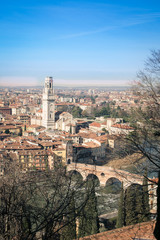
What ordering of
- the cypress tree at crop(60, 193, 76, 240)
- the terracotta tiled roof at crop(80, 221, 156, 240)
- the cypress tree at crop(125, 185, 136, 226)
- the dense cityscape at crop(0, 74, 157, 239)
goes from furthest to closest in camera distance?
the dense cityscape at crop(0, 74, 157, 239) → the terracotta tiled roof at crop(80, 221, 156, 240) → the cypress tree at crop(125, 185, 136, 226) → the cypress tree at crop(60, 193, 76, 240)

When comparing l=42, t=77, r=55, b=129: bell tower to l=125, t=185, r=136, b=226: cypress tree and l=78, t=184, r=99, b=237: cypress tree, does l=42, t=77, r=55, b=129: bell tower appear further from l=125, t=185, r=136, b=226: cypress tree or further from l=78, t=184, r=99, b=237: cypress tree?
l=125, t=185, r=136, b=226: cypress tree

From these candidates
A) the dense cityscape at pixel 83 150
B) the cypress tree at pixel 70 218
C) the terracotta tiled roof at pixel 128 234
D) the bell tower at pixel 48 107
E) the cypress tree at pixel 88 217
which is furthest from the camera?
the bell tower at pixel 48 107

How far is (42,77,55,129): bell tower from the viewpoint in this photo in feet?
89.4

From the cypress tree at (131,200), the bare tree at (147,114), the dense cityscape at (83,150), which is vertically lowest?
the dense cityscape at (83,150)

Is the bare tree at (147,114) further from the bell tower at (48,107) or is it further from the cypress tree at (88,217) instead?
the bell tower at (48,107)

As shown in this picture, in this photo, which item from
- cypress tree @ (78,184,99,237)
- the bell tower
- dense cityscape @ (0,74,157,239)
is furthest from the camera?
the bell tower

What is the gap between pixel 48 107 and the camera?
89.7 ft

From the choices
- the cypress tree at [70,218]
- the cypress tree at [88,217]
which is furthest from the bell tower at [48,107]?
the cypress tree at [70,218]

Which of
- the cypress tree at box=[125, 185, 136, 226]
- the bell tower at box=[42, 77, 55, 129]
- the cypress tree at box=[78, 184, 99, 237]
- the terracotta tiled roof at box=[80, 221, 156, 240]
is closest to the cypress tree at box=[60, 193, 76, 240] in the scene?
the cypress tree at box=[78, 184, 99, 237]

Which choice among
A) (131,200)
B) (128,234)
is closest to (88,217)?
(131,200)

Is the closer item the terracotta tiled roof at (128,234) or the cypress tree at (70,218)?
the cypress tree at (70,218)

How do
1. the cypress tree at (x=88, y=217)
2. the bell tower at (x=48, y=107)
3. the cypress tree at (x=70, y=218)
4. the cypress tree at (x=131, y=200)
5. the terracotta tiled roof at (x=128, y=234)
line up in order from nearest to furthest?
the cypress tree at (x=70, y=218), the cypress tree at (x=88, y=217), the cypress tree at (x=131, y=200), the terracotta tiled roof at (x=128, y=234), the bell tower at (x=48, y=107)

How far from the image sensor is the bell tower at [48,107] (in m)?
27.2

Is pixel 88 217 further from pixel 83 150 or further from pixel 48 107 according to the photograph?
pixel 48 107
